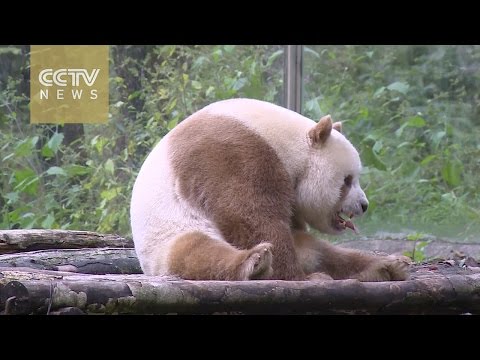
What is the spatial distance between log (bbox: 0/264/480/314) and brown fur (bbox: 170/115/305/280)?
35 centimetres

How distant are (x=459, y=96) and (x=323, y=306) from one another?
3.47 m

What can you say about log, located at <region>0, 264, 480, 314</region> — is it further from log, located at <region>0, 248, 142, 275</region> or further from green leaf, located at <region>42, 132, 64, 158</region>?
green leaf, located at <region>42, 132, 64, 158</region>

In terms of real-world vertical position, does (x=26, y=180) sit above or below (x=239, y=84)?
below

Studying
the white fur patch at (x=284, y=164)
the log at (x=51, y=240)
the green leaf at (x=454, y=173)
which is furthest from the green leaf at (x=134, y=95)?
the white fur patch at (x=284, y=164)

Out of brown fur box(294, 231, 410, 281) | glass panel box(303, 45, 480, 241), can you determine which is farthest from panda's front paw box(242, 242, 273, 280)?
glass panel box(303, 45, 480, 241)

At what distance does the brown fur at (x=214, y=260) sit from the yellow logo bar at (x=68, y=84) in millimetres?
2793

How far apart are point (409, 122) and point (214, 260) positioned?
3.28 meters

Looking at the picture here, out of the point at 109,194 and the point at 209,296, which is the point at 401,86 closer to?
the point at 109,194

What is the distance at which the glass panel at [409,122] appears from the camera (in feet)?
19.3

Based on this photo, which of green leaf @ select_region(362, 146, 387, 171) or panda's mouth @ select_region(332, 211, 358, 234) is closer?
panda's mouth @ select_region(332, 211, 358, 234)

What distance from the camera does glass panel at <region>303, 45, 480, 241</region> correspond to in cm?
588

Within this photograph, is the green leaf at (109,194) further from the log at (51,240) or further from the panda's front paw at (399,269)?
the panda's front paw at (399,269)

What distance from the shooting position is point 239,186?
3238 millimetres

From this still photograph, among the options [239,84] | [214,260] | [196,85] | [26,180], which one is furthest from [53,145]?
[214,260]
